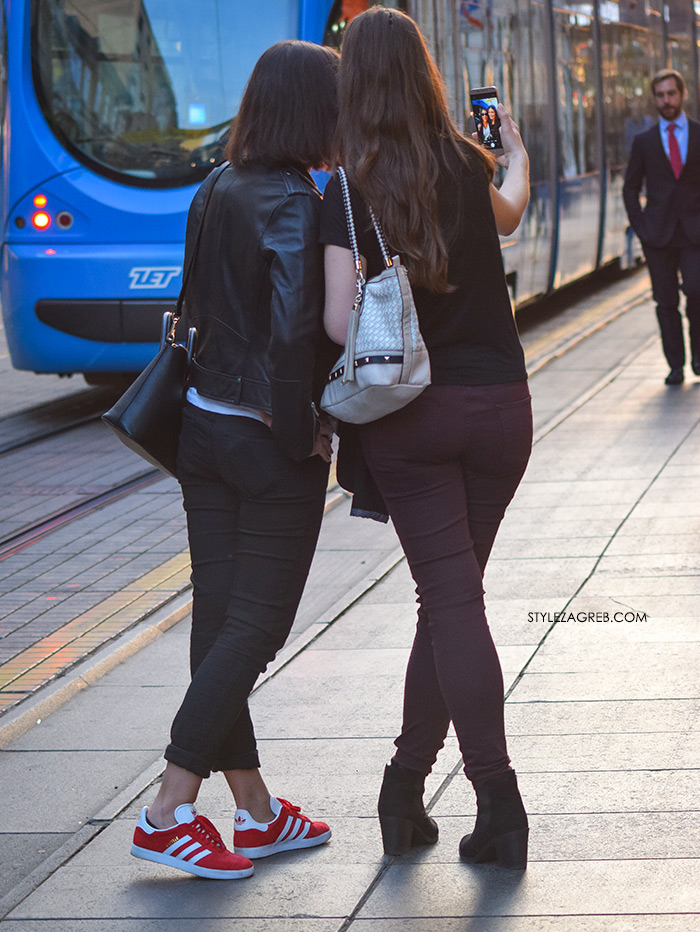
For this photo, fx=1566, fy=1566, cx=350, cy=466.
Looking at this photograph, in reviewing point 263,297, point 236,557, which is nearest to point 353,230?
point 263,297

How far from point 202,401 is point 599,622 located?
2.12m

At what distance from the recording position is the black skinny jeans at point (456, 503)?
3.11 m

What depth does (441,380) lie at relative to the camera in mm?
3113

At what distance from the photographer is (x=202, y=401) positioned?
3.34 meters

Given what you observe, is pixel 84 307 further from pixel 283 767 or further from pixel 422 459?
pixel 422 459

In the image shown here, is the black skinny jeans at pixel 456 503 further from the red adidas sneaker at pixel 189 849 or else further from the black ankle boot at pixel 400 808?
the red adidas sneaker at pixel 189 849

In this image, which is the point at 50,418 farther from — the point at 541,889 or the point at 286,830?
the point at 541,889

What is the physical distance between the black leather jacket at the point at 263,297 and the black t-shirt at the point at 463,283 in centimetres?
11

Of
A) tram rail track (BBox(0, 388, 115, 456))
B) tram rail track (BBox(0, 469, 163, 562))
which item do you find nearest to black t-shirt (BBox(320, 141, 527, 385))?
tram rail track (BBox(0, 469, 163, 562))

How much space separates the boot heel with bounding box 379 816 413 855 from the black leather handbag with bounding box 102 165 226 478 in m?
0.90

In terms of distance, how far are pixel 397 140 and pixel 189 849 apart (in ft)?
4.94

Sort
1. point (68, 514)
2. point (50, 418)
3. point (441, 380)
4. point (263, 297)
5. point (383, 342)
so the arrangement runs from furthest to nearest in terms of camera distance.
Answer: point (50, 418), point (68, 514), point (263, 297), point (441, 380), point (383, 342)

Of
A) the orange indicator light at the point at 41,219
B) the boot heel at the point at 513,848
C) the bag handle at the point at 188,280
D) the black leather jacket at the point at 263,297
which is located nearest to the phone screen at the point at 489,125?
the black leather jacket at the point at 263,297

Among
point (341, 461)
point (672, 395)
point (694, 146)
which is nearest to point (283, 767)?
point (341, 461)
